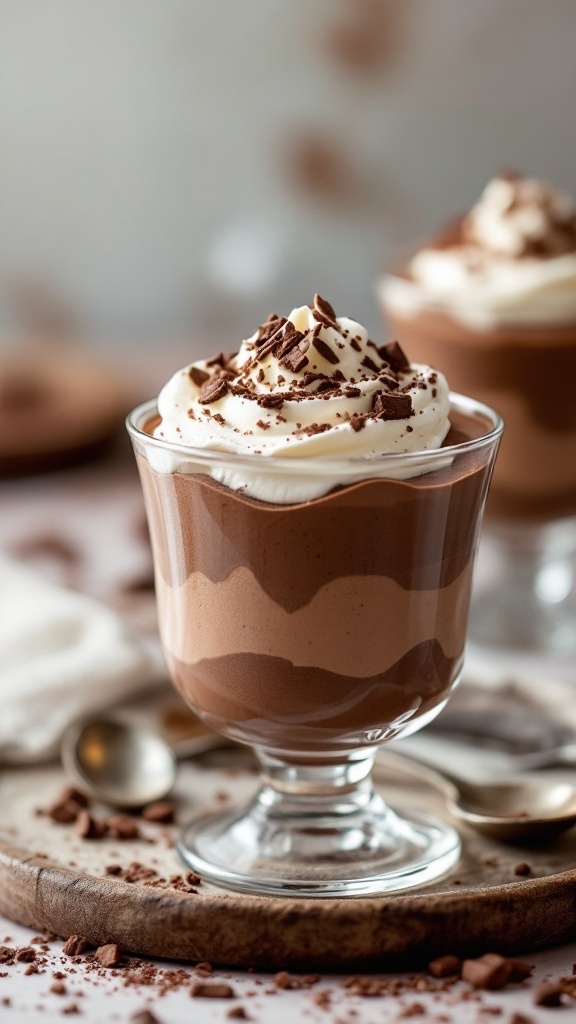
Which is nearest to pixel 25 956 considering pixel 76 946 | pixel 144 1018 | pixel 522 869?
pixel 76 946

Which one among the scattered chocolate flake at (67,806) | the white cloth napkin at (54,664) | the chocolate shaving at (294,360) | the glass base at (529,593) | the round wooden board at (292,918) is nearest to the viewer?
the round wooden board at (292,918)

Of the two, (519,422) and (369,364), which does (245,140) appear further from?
(369,364)

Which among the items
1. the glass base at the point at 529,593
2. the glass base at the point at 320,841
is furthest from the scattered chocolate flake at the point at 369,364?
the glass base at the point at 529,593

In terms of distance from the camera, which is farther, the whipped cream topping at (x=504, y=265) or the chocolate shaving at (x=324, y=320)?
the whipped cream topping at (x=504, y=265)

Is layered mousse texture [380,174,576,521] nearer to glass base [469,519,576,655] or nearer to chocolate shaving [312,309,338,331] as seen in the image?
glass base [469,519,576,655]

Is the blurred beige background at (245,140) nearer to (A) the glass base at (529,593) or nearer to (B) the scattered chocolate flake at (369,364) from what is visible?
(A) the glass base at (529,593)

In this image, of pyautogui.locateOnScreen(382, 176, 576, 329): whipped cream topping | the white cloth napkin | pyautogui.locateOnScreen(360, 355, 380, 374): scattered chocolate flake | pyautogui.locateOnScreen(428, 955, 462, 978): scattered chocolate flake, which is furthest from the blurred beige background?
pyautogui.locateOnScreen(428, 955, 462, 978): scattered chocolate flake
